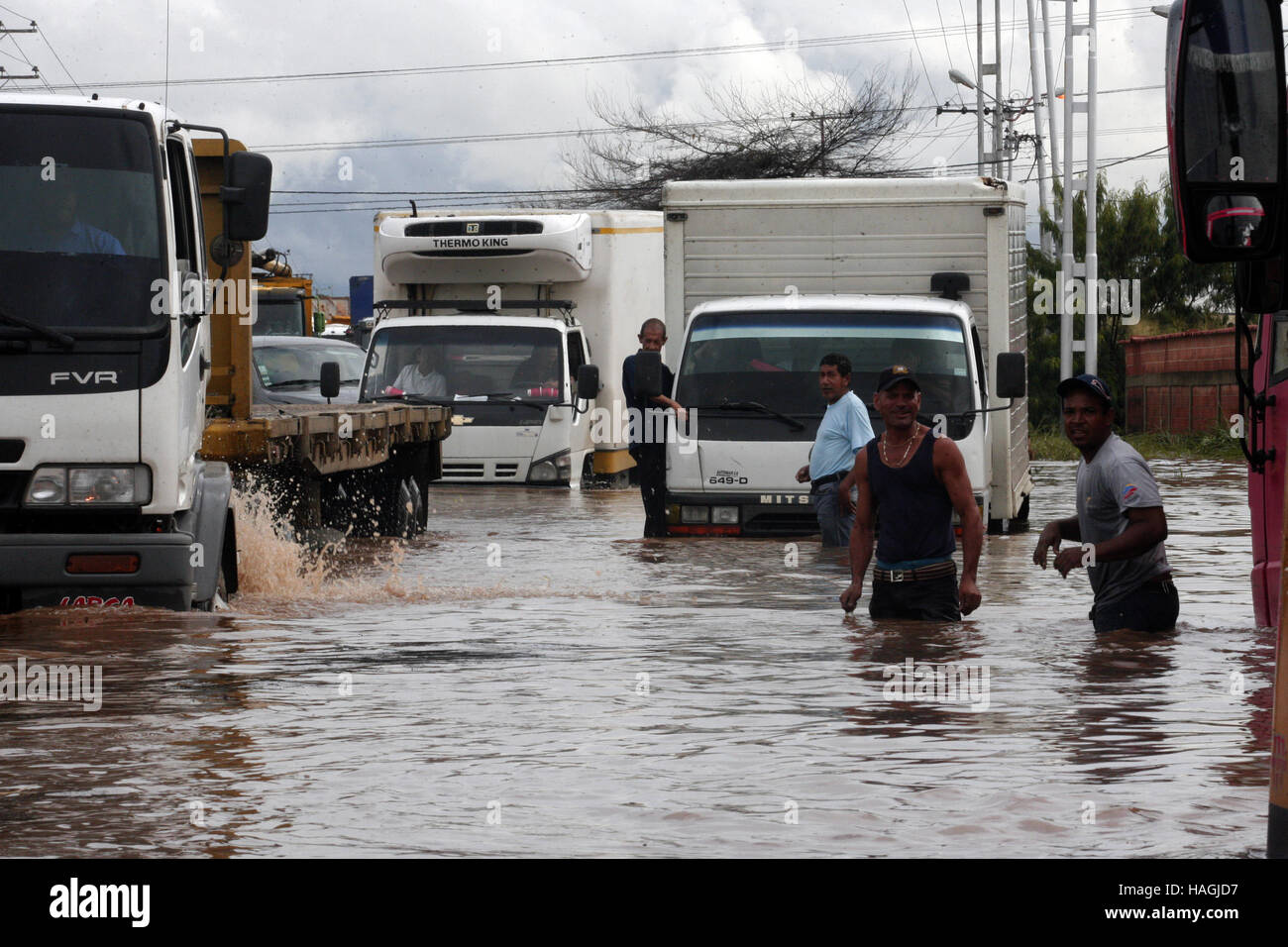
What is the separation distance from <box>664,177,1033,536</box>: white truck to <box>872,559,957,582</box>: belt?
4.86 metres

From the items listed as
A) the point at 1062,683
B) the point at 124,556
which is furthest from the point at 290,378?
the point at 1062,683

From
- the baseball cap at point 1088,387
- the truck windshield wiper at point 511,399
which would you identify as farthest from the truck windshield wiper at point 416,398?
the baseball cap at point 1088,387

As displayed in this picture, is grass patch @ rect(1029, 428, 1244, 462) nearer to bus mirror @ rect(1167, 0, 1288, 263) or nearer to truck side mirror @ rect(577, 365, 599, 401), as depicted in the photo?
truck side mirror @ rect(577, 365, 599, 401)

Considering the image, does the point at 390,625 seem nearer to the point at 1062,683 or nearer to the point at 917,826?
the point at 1062,683

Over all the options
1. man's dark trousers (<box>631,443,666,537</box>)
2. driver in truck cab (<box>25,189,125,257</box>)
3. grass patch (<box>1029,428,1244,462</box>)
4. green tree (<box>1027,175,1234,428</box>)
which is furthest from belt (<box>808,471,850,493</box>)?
green tree (<box>1027,175,1234,428</box>)

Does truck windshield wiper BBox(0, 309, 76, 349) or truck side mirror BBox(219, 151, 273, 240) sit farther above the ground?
truck side mirror BBox(219, 151, 273, 240)

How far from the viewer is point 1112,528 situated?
9.38 m

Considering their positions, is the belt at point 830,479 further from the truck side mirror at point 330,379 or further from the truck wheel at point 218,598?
the truck side mirror at point 330,379

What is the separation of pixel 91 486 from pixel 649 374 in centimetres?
628

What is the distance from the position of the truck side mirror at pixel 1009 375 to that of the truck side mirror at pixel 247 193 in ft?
21.5

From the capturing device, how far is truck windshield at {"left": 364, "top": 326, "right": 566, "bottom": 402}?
73.8ft

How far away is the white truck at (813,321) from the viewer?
15.3 m
